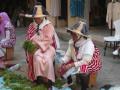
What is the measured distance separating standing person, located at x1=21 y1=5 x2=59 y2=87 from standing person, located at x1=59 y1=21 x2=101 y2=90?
274 millimetres

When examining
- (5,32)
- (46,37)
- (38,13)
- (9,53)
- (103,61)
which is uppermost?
→ (38,13)

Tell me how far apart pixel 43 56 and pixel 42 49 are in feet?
0.50

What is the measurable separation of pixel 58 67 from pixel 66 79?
0.95ft

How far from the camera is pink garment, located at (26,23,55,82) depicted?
299 inches

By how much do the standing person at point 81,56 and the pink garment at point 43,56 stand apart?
9.8 inches

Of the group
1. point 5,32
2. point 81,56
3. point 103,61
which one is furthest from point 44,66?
point 103,61

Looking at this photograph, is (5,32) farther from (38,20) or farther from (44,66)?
(44,66)

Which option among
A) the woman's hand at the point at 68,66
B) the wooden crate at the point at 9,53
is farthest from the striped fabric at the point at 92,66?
the wooden crate at the point at 9,53

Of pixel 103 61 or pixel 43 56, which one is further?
pixel 103 61

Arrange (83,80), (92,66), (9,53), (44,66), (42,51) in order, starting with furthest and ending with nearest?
(9,53), (42,51), (44,66), (92,66), (83,80)

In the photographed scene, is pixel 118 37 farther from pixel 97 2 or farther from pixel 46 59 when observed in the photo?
pixel 97 2

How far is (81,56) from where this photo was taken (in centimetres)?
727

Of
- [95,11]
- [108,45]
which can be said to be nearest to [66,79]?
[108,45]

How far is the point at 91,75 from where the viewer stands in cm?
775
